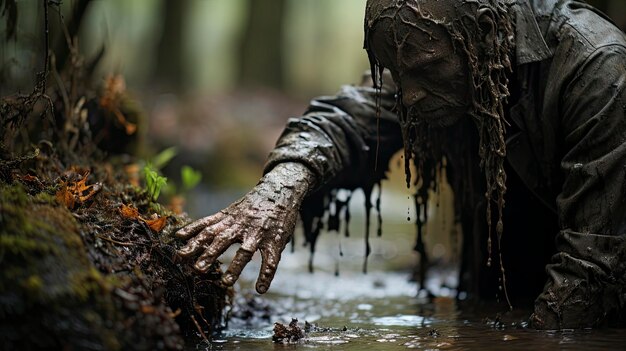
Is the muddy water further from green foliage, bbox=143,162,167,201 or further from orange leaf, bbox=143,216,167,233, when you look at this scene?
green foliage, bbox=143,162,167,201

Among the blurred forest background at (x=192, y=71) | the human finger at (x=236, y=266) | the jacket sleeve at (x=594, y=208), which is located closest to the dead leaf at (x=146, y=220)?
the human finger at (x=236, y=266)

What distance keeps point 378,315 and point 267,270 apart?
1242 millimetres

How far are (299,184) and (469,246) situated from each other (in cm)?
165

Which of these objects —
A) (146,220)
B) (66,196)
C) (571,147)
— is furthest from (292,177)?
(571,147)

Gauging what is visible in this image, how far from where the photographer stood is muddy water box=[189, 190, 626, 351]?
11.5ft

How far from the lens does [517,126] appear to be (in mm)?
4223

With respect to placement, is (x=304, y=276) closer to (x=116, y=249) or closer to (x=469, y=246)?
(x=469, y=246)

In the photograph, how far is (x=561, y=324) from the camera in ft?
12.3

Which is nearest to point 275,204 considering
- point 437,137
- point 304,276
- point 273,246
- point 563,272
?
point 273,246

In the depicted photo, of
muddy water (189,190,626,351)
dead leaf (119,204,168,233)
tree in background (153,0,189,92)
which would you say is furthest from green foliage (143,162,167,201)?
tree in background (153,0,189,92)

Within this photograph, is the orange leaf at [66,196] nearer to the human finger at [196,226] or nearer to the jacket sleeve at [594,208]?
the human finger at [196,226]

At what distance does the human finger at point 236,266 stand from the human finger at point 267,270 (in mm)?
93

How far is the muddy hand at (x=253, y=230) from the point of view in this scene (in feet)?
11.8

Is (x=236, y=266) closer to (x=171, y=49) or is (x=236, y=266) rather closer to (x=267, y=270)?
(x=267, y=270)
